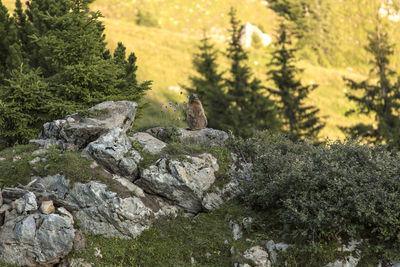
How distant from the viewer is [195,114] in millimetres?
14469

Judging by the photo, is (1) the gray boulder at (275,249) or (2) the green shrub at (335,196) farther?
(1) the gray boulder at (275,249)

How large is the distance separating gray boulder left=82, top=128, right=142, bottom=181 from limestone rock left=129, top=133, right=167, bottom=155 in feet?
2.74

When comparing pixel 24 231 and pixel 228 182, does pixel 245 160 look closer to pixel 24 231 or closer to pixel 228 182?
pixel 228 182

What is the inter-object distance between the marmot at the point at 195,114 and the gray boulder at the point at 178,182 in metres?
3.69

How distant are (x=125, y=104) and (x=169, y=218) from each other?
5.15 m

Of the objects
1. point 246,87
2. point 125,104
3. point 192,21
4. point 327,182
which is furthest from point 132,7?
point 327,182

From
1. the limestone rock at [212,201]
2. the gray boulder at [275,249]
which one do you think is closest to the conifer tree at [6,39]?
the limestone rock at [212,201]

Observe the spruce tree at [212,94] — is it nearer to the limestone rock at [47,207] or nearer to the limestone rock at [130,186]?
the limestone rock at [130,186]

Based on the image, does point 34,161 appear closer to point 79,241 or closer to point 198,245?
point 79,241

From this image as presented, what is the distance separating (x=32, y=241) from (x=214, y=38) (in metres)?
62.1

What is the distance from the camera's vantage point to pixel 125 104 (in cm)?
1327

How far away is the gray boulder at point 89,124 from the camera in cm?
1190

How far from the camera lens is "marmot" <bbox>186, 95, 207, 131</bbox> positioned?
1437 centimetres

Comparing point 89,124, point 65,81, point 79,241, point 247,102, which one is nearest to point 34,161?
point 89,124
